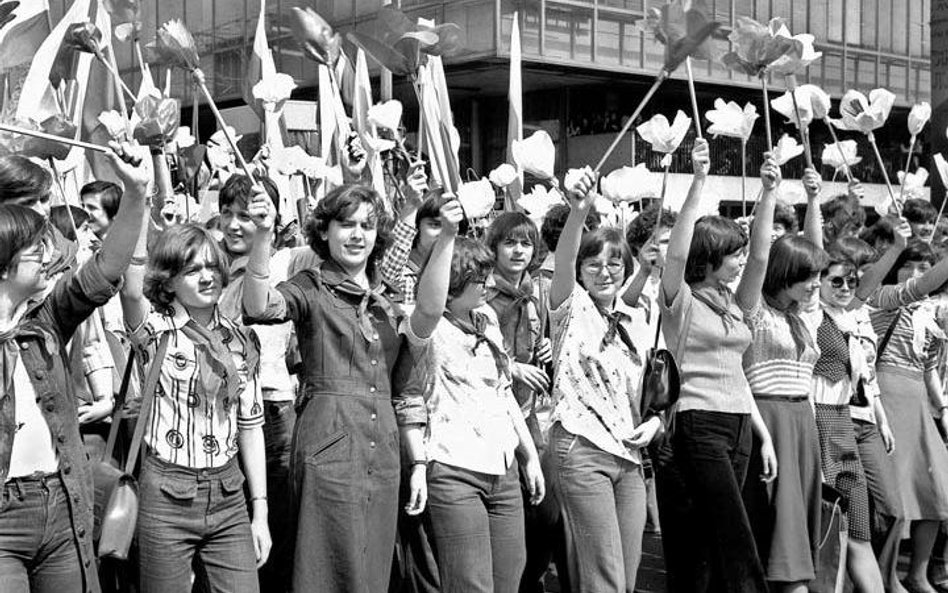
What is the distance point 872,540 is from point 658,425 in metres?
1.81

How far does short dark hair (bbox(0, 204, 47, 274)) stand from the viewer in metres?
3.85

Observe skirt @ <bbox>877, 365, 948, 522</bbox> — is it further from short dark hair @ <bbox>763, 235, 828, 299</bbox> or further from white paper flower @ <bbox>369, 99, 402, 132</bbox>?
white paper flower @ <bbox>369, 99, 402, 132</bbox>

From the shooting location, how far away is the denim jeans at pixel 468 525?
4.99 metres

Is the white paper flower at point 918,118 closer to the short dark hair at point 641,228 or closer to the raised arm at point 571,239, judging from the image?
the short dark hair at point 641,228

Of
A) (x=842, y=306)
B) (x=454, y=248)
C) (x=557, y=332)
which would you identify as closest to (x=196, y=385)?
(x=454, y=248)

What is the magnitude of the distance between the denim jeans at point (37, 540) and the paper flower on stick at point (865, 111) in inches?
202

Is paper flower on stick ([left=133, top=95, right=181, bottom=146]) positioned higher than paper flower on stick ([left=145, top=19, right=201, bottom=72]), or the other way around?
paper flower on stick ([left=145, top=19, right=201, bottom=72])

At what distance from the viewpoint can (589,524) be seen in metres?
5.39

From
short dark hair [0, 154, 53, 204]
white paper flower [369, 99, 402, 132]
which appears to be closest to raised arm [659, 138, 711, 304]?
white paper flower [369, 99, 402, 132]

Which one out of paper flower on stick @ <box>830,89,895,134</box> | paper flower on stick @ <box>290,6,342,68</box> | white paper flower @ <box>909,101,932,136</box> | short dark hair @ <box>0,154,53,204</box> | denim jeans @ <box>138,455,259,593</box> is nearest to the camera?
denim jeans @ <box>138,455,259,593</box>

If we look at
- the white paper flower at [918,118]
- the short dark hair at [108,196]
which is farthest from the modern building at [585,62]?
the short dark hair at [108,196]

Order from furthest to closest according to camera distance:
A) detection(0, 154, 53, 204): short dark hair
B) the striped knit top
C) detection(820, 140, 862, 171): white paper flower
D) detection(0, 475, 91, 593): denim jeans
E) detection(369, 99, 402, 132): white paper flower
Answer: detection(820, 140, 862, 171): white paper flower, detection(369, 99, 402, 132): white paper flower, the striped knit top, detection(0, 154, 53, 204): short dark hair, detection(0, 475, 91, 593): denim jeans

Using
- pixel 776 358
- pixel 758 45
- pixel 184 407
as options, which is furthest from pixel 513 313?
pixel 184 407

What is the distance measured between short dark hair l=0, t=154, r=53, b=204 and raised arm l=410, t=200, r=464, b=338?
1194 mm
